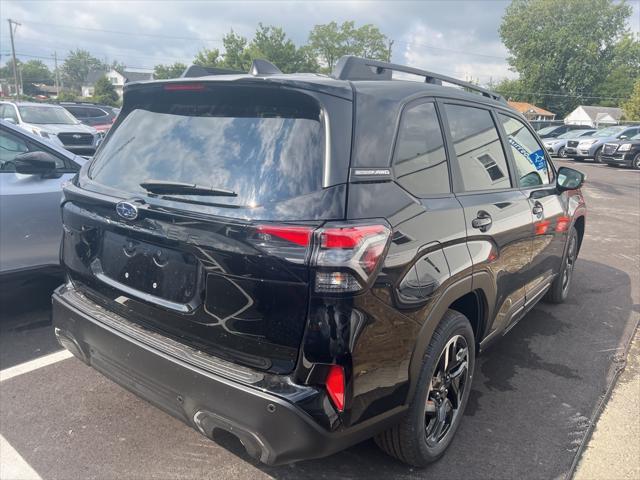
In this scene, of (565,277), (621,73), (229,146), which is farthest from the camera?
(621,73)

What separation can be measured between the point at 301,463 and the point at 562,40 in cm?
7644

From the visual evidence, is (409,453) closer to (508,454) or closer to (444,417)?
(444,417)

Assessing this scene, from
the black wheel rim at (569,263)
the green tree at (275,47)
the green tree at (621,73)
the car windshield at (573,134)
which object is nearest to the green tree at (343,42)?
the green tree at (275,47)

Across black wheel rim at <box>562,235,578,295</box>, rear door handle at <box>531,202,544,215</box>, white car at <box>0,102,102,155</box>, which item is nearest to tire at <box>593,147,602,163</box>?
black wheel rim at <box>562,235,578,295</box>

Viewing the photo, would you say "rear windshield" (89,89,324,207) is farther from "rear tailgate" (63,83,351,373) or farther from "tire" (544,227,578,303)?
"tire" (544,227,578,303)

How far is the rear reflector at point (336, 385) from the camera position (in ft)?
6.29

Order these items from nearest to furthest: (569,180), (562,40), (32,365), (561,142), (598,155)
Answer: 1. (32,365)
2. (569,180)
3. (598,155)
4. (561,142)
5. (562,40)

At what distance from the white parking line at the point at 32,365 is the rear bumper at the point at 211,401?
1.10 m

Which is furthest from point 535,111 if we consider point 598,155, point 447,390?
point 447,390

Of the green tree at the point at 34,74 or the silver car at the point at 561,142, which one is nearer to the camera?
the silver car at the point at 561,142

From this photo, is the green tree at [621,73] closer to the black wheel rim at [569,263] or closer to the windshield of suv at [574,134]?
the windshield of suv at [574,134]

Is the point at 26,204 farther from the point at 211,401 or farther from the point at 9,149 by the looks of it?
the point at 211,401

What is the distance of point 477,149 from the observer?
302 cm

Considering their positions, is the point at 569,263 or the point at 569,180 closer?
the point at 569,180
